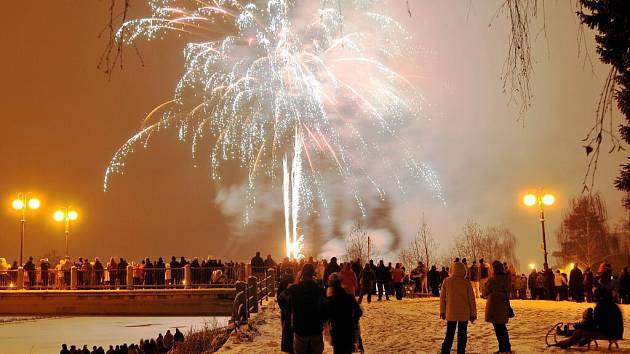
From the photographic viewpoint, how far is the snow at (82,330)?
2973 cm

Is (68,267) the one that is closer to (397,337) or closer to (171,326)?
(171,326)

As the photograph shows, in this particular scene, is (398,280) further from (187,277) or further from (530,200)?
(187,277)

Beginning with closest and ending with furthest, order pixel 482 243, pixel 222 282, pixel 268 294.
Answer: pixel 268 294, pixel 222 282, pixel 482 243

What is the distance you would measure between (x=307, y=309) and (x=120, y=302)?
3014 centimetres

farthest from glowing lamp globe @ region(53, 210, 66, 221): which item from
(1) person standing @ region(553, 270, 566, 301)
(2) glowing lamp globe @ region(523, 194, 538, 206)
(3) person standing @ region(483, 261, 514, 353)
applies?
(3) person standing @ region(483, 261, 514, 353)

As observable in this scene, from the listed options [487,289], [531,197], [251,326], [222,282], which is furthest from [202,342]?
[531,197]

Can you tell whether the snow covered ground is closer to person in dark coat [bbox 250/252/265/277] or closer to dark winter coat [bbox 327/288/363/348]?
dark winter coat [bbox 327/288/363/348]

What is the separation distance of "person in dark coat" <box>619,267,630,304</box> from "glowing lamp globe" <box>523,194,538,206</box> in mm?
7694

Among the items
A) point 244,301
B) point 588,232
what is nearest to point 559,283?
point 244,301

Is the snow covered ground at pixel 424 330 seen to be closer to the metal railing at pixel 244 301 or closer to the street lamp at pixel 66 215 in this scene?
the metal railing at pixel 244 301

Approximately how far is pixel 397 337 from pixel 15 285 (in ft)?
94.7

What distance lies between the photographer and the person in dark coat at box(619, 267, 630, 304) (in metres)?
25.6

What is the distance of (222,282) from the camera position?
3753 cm

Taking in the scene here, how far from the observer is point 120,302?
37.8 metres
